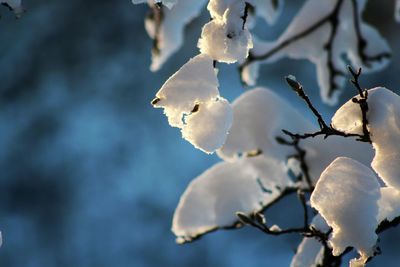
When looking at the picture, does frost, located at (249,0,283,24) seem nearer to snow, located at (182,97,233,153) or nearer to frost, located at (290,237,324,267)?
frost, located at (290,237,324,267)

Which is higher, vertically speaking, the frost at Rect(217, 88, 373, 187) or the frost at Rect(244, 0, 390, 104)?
the frost at Rect(244, 0, 390, 104)

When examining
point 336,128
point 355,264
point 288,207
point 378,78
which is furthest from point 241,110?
point 288,207

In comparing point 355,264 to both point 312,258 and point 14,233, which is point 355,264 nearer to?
point 312,258

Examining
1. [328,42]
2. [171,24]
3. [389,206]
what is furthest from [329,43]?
[389,206]

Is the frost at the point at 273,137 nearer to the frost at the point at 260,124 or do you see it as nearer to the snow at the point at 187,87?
the frost at the point at 260,124

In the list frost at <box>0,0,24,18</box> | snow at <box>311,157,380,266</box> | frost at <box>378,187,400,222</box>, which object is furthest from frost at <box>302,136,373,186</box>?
frost at <box>0,0,24,18</box>

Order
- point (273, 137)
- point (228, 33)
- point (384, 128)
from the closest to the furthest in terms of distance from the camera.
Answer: point (228, 33) < point (384, 128) < point (273, 137)

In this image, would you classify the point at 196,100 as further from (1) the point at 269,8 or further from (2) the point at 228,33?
(1) the point at 269,8
